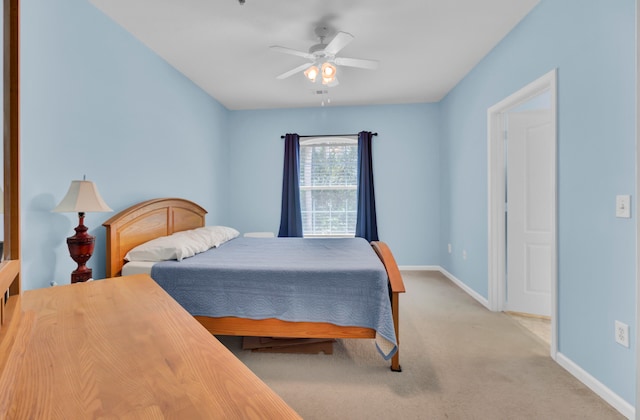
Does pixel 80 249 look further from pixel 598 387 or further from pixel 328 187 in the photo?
pixel 328 187

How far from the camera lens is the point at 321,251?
278cm

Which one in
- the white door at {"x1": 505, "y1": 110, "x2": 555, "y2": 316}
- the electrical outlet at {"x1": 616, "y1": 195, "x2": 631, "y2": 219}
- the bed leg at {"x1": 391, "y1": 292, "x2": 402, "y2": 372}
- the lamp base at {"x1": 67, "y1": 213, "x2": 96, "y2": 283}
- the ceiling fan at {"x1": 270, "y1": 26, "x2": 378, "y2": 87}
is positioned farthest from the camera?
the white door at {"x1": 505, "y1": 110, "x2": 555, "y2": 316}

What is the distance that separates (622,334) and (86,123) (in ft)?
11.5

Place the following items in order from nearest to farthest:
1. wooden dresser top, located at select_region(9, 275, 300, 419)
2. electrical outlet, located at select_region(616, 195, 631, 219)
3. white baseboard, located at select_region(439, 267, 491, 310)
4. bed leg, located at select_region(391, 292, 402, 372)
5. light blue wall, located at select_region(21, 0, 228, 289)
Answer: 1. wooden dresser top, located at select_region(9, 275, 300, 419)
2. electrical outlet, located at select_region(616, 195, 631, 219)
3. light blue wall, located at select_region(21, 0, 228, 289)
4. bed leg, located at select_region(391, 292, 402, 372)
5. white baseboard, located at select_region(439, 267, 491, 310)

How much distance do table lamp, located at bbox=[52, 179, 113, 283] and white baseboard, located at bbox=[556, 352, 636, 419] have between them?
123 inches

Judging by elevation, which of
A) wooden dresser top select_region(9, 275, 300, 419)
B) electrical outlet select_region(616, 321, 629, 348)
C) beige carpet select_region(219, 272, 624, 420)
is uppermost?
wooden dresser top select_region(9, 275, 300, 419)

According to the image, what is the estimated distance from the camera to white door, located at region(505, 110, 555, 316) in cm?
300

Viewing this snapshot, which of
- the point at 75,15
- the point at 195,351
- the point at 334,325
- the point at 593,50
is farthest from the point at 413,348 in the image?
the point at 75,15

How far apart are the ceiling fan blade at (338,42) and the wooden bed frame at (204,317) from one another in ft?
5.36

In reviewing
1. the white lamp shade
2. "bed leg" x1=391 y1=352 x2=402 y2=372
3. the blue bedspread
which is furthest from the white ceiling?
"bed leg" x1=391 y1=352 x2=402 y2=372

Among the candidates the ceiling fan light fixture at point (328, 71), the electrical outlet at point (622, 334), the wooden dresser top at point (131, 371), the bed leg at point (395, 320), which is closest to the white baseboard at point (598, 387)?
the electrical outlet at point (622, 334)

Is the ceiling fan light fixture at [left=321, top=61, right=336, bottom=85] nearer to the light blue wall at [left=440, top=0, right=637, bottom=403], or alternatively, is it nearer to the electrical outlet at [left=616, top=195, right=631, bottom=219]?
the light blue wall at [left=440, top=0, right=637, bottom=403]

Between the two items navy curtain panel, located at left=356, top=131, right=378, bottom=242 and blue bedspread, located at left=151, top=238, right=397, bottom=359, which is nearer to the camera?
blue bedspread, located at left=151, top=238, right=397, bottom=359

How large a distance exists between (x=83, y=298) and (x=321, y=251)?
1.90 m
